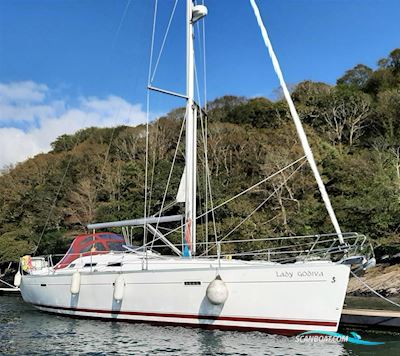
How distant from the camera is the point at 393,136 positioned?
38656mm

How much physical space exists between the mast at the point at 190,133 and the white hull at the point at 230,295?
126 centimetres

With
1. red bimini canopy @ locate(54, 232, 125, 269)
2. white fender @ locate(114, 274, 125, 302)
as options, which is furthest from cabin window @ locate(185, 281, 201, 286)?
red bimini canopy @ locate(54, 232, 125, 269)

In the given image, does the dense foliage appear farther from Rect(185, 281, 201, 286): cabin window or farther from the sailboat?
Rect(185, 281, 201, 286): cabin window

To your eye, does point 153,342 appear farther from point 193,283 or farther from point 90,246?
point 90,246

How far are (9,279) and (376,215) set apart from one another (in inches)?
1256

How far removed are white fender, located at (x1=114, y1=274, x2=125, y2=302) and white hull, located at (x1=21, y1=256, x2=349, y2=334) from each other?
0.13 metres

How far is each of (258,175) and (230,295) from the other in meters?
Result: 26.7

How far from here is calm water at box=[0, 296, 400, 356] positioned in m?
9.66

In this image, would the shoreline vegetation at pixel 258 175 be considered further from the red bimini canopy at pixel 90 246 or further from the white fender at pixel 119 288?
the white fender at pixel 119 288

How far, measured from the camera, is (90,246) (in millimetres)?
16047

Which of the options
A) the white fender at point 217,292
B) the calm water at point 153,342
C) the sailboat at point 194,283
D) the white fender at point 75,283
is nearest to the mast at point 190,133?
the sailboat at point 194,283

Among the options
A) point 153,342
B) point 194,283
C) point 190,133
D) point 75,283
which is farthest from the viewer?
point 190,133

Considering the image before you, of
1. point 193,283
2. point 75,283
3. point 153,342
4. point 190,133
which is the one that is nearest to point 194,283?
point 193,283

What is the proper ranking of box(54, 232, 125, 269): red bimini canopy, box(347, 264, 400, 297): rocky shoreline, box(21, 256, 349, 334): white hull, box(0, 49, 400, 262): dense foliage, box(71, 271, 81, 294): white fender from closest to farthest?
box(21, 256, 349, 334): white hull → box(71, 271, 81, 294): white fender → box(54, 232, 125, 269): red bimini canopy → box(347, 264, 400, 297): rocky shoreline → box(0, 49, 400, 262): dense foliage
